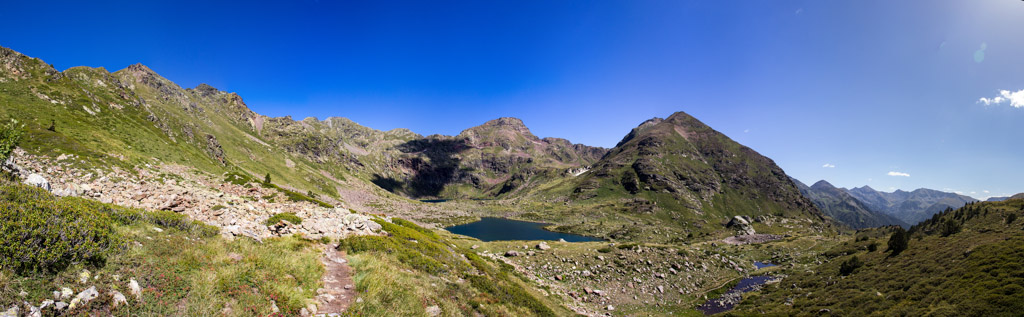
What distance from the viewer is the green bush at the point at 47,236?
264 inches

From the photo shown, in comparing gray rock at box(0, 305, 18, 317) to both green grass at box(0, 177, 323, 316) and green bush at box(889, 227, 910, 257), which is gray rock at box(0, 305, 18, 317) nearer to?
green grass at box(0, 177, 323, 316)

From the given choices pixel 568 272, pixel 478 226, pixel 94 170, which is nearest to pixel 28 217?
pixel 568 272

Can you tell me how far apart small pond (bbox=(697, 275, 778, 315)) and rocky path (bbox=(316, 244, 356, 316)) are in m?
38.1

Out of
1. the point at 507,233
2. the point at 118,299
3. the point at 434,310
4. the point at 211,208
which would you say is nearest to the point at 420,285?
the point at 434,310

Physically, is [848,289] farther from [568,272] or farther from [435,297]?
[435,297]

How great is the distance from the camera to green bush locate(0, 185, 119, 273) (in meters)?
6.69

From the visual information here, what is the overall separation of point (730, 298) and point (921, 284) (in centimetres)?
1746

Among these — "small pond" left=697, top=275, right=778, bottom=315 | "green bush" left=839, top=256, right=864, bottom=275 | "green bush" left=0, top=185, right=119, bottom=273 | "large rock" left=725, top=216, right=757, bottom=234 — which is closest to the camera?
"green bush" left=0, top=185, right=119, bottom=273

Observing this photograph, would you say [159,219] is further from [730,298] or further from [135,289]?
[730,298]

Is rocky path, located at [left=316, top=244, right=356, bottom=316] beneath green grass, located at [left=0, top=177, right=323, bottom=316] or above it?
beneath

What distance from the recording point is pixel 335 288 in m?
12.6

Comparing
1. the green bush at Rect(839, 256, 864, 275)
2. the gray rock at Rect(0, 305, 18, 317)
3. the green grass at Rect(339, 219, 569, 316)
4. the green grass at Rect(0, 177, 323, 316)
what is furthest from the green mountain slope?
the green bush at Rect(839, 256, 864, 275)

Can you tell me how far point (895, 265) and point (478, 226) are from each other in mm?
142995

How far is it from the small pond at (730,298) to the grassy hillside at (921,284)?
6.05 feet
